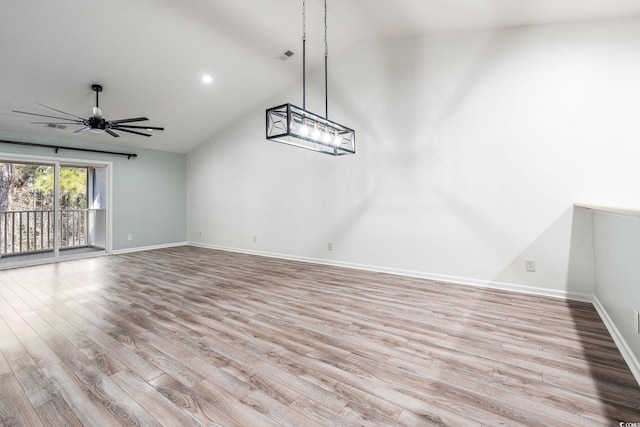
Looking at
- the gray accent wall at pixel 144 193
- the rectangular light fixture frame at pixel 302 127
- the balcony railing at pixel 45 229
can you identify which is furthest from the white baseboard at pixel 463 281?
the balcony railing at pixel 45 229

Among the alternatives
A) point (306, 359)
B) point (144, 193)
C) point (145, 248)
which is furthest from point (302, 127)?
point (145, 248)

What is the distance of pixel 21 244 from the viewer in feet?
20.3

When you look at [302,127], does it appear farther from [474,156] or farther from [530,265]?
[530,265]

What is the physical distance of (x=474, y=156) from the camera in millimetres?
4043

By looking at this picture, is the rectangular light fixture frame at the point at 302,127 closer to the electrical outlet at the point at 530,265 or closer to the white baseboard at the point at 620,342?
the electrical outlet at the point at 530,265

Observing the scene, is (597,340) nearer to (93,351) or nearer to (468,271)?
(468,271)

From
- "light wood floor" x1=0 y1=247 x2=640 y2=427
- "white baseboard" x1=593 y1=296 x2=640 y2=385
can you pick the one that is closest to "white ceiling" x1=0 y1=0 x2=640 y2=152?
"light wood floor" x1=0 y1=247 x2=640 y2=427

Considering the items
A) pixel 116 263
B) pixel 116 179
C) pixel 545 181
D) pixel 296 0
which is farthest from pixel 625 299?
pixel 116 179

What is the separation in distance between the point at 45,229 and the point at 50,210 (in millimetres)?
550

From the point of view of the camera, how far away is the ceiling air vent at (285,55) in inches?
195

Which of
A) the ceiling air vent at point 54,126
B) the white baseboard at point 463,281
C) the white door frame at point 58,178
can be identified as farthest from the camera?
the white door frame at point 58,178

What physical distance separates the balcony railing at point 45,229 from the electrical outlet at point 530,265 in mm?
8115

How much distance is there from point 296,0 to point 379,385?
448 centimetres

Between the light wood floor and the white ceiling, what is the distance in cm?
305
